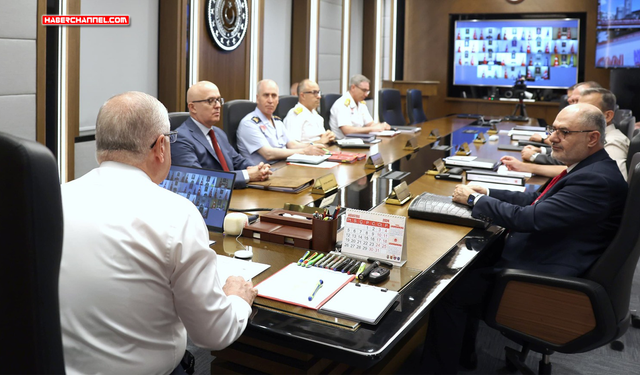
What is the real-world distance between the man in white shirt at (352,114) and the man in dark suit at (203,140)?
8.37 ft

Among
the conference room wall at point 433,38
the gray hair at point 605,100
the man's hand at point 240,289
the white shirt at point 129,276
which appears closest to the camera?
the white shirt at point 129,276

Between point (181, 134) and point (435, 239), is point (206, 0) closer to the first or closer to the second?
point (181, 134)

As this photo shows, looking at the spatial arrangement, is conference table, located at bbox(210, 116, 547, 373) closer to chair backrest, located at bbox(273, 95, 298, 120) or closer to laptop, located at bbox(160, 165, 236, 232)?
laptop, located at bbox(160, 165, 236, 232)

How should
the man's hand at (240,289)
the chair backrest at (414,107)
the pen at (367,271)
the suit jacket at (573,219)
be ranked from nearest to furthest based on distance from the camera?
the man's hand at (240,289), the pen at (367,271), the suit jacket at (573,219), the chair backrest at (414,107)

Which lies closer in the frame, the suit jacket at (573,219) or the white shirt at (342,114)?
the suit jacket at (573,219)

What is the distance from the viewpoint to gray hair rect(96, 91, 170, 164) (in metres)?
1.34

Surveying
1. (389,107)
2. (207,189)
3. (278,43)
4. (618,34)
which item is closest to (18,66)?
(207,189)

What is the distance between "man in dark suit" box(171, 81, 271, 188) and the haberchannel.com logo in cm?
Result: 154

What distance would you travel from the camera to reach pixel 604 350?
9.27ft

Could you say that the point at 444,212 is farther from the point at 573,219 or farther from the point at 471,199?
the point at 573,219

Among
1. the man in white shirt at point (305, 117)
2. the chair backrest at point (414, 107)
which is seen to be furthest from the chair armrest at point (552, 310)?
the chair backrest at point (414, 107)

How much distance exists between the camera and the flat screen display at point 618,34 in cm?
841

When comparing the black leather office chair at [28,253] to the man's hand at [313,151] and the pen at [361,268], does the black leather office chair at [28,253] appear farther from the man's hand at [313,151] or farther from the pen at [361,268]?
the man's hand at [313,151]

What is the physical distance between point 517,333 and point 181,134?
6.33ft
